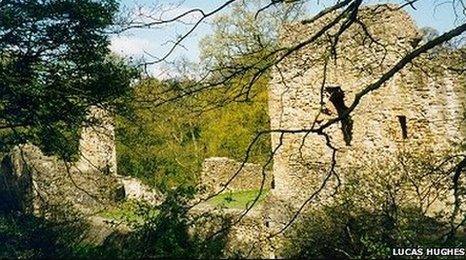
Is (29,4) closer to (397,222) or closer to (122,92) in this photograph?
(122,92)

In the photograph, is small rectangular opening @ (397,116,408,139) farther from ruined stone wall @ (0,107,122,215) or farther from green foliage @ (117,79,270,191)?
green foliage @ (117,79,270,191)

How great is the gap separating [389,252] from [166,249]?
2.71m

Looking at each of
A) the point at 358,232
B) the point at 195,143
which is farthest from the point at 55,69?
the point at 195,143

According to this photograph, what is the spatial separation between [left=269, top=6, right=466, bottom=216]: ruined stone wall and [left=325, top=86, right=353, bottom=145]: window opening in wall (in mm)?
35

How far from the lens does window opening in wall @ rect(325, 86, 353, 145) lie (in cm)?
1294

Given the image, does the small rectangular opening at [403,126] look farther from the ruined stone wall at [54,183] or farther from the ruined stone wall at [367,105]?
the ruined stone wall at [54,183]

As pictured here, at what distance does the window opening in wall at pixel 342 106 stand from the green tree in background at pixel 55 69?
466 centimetres

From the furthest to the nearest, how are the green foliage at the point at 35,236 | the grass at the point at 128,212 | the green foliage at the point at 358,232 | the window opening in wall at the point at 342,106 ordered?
the window opening in wall at the point at 342,106
the green foliage at the point at 35,236
the grass at the point at 128,212
the green foliage at the point at 358,232

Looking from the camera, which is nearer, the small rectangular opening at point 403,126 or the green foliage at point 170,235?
the green foliage at point 170,235

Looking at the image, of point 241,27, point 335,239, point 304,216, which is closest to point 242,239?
point 304,216

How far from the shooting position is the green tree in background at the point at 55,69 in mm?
9859

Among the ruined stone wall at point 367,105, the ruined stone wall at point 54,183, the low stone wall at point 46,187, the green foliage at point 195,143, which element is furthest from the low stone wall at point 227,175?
the ruined stone wall at point 367,105

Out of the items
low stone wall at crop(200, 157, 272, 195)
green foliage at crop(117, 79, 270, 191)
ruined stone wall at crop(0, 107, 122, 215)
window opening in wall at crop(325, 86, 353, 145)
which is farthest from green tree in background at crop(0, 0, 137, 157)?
green foliage at crop(117, 79, 270, 191)

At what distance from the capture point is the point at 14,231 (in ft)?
32.6
